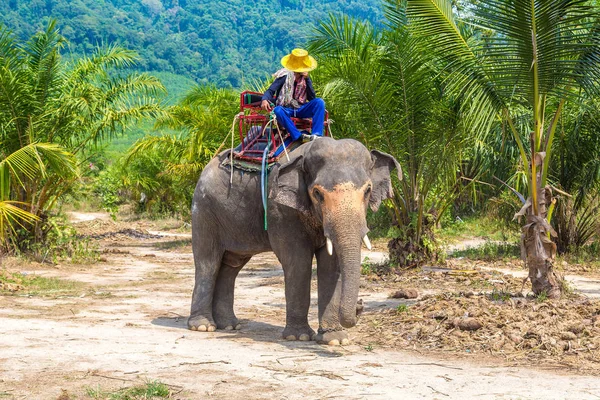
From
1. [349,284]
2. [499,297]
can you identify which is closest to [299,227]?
[349,284]

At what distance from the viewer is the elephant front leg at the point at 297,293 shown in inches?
301

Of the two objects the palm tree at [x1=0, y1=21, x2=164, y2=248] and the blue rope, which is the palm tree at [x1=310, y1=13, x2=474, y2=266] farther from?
the palm tree at [x1=0, y1=21, x2=164, y2=248]

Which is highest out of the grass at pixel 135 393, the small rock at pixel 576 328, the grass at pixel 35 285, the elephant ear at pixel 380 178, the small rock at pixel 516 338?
the elephant ear at pixel 380 178

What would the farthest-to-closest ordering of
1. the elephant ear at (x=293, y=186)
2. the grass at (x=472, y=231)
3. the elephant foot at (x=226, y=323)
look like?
the grass at (x=472, y=231) → the elephant foot at (x=226, y=323) → the elephant ear at (x=293, y=186)

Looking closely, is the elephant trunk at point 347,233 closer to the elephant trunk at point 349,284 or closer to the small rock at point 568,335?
the elephant trunk at point 349,284

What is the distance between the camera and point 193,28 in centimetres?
14612

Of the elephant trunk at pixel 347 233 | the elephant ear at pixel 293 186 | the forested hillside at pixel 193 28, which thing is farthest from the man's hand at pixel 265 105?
the forested hillside at pixel 193 28

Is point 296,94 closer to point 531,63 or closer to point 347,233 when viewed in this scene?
point 347,233

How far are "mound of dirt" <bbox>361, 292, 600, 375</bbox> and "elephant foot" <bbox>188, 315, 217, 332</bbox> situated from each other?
159cm

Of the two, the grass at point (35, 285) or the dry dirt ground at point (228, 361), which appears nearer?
the dry dirt ground at point (228, 361)

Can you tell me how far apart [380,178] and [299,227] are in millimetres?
885

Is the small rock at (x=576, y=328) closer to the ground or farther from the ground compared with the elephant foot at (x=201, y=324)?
farther from the ground

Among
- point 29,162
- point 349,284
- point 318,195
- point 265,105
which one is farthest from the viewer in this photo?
point 29,162

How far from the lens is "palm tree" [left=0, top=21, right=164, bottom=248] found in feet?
47.4
